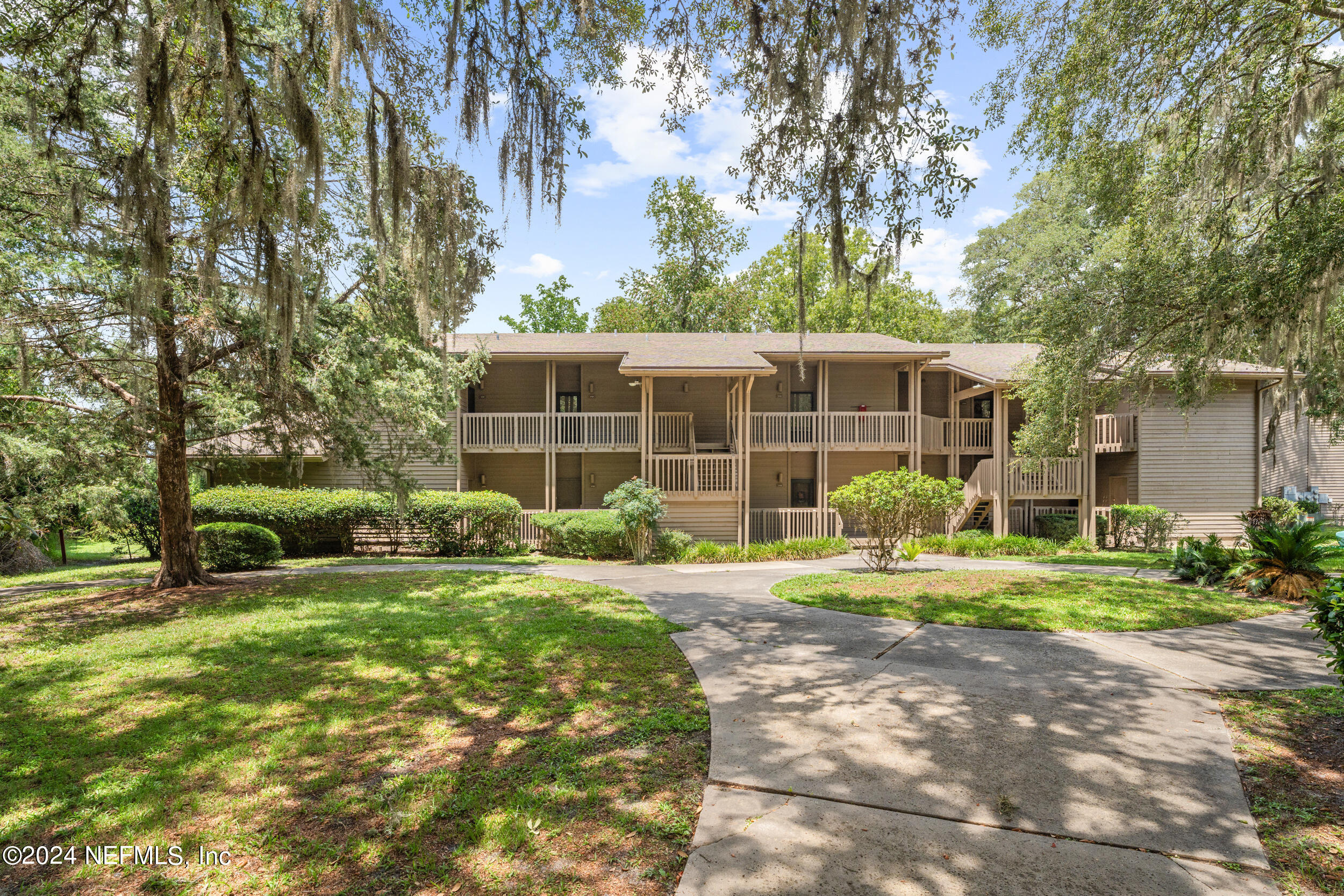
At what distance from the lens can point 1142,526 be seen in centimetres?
1634

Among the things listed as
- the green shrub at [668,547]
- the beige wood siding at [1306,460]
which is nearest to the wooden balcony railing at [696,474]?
the green shrub at [668,547]

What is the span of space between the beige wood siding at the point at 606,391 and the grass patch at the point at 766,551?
5990 millimetres

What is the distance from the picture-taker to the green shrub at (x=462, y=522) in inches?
562

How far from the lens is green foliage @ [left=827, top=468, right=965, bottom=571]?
32.5 feet

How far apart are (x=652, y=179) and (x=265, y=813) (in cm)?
3294

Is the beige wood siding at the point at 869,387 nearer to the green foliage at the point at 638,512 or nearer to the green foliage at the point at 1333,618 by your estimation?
the green foliage at the point at 638,512

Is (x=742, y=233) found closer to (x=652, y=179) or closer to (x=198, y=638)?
(x=652, y=179)

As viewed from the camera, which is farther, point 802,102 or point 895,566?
point 895,566

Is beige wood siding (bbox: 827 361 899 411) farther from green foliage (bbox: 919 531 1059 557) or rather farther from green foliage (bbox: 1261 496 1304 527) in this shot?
green foliage (bbox: 1261 496 1304 527)

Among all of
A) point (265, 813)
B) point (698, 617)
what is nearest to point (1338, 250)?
point (698, 617)

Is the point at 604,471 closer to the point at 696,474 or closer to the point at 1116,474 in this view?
the point at 696,474

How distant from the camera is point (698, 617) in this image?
7.27 meters
